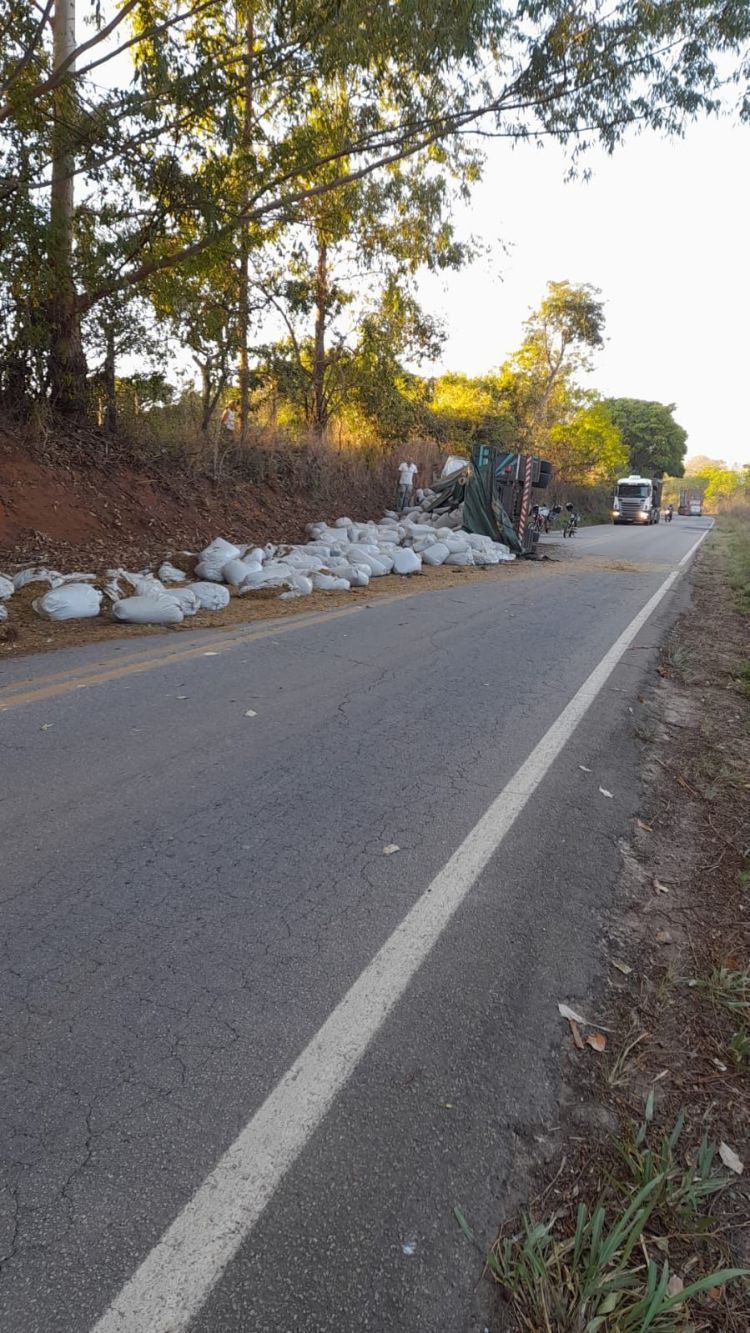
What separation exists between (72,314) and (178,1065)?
37.5ft

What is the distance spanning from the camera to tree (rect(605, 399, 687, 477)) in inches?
2739

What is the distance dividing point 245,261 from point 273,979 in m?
13.5

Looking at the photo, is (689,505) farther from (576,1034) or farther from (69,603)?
(576,1034)

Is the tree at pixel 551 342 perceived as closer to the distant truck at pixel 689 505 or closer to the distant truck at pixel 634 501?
the distant truck at pixel 634 501

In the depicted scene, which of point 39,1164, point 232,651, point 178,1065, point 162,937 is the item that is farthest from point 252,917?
point 232,651

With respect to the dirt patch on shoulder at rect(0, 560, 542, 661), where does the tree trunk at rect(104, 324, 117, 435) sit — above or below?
above

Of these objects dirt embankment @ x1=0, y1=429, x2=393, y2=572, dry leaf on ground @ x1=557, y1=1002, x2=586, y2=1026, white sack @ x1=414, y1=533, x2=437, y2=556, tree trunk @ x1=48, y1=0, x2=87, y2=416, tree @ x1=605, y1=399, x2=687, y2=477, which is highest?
tree @ x1=605, y1=399, x2=687, y2=477

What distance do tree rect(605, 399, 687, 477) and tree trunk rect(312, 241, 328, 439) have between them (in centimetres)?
5864

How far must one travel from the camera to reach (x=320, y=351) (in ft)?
57.8

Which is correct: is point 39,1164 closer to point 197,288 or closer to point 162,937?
point 162,937

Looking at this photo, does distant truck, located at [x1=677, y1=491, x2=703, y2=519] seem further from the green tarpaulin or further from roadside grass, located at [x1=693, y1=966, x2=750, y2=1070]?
roadside grass, located at [x1=693, y1=966, x2=750, y2=1070]

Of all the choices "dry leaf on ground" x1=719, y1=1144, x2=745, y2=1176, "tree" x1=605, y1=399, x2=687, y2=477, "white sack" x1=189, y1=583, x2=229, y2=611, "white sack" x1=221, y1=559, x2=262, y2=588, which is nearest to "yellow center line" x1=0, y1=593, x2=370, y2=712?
"white sack" x1=189, y1=583, x2=229, y2=611

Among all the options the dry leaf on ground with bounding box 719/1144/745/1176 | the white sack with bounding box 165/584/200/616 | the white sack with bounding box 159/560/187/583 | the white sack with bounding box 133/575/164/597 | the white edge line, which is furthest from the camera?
the white sack with bounding box 159/560/187/583

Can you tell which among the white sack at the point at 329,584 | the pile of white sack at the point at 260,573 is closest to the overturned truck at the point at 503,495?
the pile of white sack at the point at 260,573
